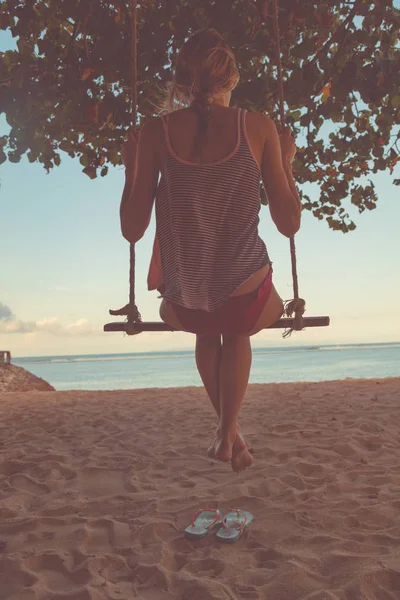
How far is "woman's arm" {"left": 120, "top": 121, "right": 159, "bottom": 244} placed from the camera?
2143 millimetres

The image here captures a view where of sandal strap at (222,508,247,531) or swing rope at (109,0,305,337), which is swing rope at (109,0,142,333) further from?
sandal strap at (222,508,247,531)

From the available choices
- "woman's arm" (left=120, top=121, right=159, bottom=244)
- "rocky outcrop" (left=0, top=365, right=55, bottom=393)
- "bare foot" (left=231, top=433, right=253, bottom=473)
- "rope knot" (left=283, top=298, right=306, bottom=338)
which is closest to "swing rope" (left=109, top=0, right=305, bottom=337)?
"rope knot" (left=283, top=298, right=306, bottom=338)

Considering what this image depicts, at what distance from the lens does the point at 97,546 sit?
104 inches

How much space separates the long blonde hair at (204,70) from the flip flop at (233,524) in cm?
186

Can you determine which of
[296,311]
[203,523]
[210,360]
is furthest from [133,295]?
[203,523]

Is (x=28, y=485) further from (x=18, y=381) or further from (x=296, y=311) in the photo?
(x=18, y=381)

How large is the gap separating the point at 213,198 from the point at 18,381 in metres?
10.9

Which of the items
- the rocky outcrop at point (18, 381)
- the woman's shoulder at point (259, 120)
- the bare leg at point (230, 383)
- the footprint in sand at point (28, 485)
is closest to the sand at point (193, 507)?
the footprint in sand at point (28, 485)

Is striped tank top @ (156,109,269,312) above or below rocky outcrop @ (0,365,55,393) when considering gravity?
Answer: above

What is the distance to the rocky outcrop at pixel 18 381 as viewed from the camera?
11.5m

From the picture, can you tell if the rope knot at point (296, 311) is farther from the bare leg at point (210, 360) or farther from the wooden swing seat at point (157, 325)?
the bare leg at point (210, 360)

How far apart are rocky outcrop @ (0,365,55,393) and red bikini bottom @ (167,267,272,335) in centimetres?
995

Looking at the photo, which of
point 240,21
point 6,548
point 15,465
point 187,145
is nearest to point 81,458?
point 15,465

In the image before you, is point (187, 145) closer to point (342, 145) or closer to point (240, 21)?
point (240, 21)
